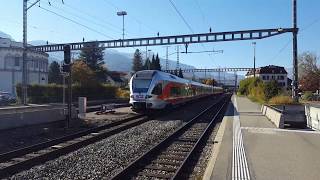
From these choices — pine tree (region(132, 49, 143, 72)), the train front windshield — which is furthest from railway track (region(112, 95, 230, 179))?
pine tree (region(132, 49, 143, 72))

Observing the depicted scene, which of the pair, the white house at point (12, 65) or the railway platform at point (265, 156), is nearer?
the railway platform at point (265, 156)

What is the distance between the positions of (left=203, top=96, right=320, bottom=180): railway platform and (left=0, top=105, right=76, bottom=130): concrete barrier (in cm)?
875

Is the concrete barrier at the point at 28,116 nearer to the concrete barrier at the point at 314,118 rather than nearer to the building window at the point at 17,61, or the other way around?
the concrete barrier at the point at 314,118

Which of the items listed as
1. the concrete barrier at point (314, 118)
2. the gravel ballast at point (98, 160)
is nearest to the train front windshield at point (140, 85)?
the concrete barrier at point (314, 118)

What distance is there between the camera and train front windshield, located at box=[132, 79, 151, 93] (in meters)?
27.4

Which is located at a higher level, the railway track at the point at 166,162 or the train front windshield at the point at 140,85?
the train front windshield at the point at 140,85

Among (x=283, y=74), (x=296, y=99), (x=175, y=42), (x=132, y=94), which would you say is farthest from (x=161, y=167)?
(x=283, y=74)

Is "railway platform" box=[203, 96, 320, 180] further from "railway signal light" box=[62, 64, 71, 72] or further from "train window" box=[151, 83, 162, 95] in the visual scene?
"train window" box=[151, 83, 162, 95]

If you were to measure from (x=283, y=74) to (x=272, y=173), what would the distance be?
150m

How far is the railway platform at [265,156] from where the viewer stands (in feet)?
30.3

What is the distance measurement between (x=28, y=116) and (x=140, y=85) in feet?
31.4

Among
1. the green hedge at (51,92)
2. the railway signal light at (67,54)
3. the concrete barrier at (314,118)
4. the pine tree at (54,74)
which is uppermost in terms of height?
the pine tree at (54,74)

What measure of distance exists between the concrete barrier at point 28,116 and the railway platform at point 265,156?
8.75 meters

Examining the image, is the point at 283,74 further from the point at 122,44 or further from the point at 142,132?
the point at 142,132
